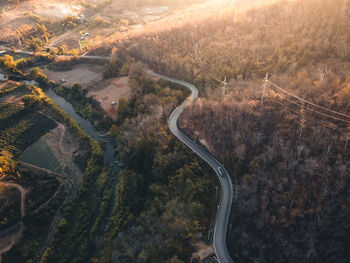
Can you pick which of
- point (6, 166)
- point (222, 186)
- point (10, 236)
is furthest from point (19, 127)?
point (222, 186)

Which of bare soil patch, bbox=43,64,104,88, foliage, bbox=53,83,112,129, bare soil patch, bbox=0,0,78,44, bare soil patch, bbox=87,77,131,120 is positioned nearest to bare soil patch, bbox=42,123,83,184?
foliage, bbox=53,83,112,129

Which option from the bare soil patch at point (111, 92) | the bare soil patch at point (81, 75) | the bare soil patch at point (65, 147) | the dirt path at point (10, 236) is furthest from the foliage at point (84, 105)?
the dirt path at point (10, 236)

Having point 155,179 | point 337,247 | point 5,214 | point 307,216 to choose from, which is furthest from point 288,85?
point 5,214

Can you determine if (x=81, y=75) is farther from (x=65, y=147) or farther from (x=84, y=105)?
(x=65, y=147)

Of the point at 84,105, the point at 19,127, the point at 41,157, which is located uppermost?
the point at 84,105

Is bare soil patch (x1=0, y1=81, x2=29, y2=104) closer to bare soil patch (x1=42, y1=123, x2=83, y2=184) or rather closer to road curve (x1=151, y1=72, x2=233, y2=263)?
bare soil patch (x1=42, y1=123, x2=83, y2=184)

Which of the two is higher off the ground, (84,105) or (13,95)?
(13,95)

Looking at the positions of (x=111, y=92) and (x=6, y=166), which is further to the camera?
(x=111, y=92)
